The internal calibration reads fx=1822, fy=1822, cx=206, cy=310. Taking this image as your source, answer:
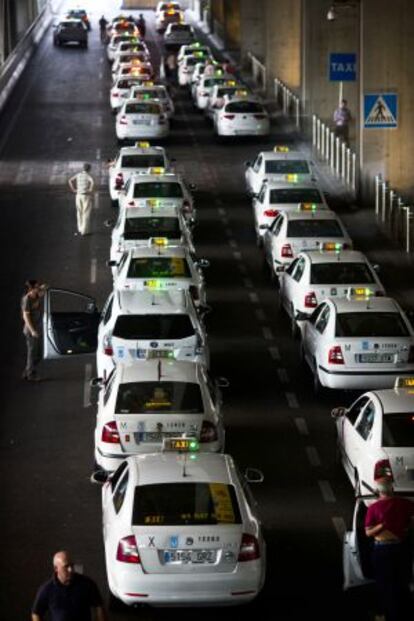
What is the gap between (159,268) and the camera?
27.2m

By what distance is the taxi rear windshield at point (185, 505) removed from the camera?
15.1 meters

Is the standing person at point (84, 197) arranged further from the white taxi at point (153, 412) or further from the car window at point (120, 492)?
the car window at point (120, 492)

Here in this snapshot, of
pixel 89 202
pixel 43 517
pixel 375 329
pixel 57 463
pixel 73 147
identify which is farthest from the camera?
pixel 73 147

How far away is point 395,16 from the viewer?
41812 millimetres

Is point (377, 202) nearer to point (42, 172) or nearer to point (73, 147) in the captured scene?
point (42, 172)

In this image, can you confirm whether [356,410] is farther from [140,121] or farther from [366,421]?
[140,121]

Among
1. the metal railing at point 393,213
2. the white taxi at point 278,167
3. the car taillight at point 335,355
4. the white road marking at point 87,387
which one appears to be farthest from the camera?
the white taxi at point 278,167

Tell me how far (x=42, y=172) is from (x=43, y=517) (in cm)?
2940

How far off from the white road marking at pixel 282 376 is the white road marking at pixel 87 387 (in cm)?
261

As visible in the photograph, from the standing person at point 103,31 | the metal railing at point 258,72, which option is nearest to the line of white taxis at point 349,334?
the metal railing at point 258,72

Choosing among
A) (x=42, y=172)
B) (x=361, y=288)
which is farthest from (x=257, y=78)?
(x=361, y=288)

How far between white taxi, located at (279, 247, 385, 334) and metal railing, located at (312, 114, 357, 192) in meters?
14.6

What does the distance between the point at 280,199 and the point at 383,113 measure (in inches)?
165

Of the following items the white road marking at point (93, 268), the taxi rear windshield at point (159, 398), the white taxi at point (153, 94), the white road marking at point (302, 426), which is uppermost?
the taxi rear windshield at point (159, 398)
